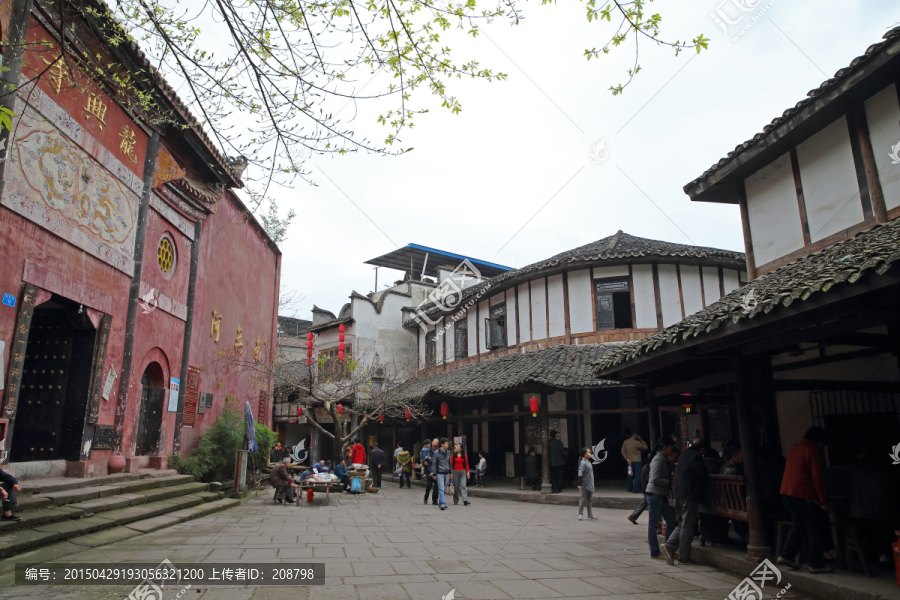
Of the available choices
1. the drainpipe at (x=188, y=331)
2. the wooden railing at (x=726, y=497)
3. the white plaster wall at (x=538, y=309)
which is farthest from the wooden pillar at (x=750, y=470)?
the drainpipe at (x=188, y=331)

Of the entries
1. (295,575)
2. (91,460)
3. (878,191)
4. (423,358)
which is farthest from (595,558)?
(423,358)

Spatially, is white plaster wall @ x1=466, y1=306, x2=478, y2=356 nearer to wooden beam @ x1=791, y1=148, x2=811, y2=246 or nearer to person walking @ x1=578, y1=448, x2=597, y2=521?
person walking @ x1=578, y1=448, x2=597, y2=521

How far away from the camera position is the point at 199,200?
1350cm

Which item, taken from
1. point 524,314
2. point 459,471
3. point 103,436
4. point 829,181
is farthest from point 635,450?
point 103,436

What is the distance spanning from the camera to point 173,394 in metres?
12.6

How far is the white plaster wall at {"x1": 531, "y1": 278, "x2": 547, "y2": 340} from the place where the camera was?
1819cm

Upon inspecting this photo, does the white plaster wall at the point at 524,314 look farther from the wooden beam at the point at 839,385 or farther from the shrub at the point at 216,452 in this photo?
the wooden beam at the point at 839,385

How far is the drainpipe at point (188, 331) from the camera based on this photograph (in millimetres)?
12703

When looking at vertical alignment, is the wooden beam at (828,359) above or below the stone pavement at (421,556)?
above

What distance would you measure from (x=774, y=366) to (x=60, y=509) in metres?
10.2

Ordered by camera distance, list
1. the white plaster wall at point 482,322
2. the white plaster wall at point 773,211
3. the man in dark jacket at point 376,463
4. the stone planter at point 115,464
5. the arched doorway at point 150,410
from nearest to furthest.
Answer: the white plaster wall at point 773,211, the stone planter at point 115,464, the arched doorway at point 150,410, the man in dark jacket at point 376,463, the white plaster wall at point 482,322

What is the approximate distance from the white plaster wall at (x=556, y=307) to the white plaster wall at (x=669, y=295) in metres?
2.91

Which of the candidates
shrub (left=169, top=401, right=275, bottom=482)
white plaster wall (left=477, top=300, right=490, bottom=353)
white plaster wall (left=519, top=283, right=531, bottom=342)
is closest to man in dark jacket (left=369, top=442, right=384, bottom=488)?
shrub (left=169, top=401, right=275, bottom=482)

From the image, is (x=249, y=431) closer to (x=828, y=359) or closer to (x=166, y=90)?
(x=166, y=90)
